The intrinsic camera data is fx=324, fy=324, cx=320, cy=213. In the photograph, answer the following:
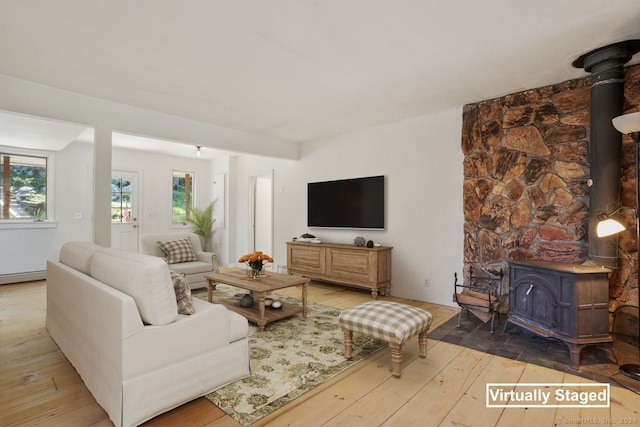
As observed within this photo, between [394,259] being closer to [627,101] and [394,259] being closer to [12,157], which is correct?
[627,101]

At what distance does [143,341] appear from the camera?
69.9 inches

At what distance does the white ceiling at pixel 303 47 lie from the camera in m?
2.14

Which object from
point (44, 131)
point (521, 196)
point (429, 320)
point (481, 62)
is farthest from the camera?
point (44, 131)

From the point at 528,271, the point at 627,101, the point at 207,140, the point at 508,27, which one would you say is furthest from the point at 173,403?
the point at 627,101

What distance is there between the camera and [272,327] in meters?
3.30

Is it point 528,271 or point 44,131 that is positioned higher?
point 44,131

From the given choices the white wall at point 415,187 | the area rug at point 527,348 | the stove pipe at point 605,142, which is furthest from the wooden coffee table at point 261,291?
the stove pipe at point 605,142

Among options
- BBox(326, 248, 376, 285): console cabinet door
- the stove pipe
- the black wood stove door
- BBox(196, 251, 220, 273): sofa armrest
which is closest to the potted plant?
BBox(196, 251, 220, 273): sofa armrest

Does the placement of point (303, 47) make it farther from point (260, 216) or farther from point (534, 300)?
→ point (260, 216)

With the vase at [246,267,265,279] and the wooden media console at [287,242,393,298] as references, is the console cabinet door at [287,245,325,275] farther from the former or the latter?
the vase at [246,267,265,279]

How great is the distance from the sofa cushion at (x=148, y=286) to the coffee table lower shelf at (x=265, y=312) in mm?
1409

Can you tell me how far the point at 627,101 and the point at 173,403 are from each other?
4319 millimetres

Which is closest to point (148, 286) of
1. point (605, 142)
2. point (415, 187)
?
point (415, 187)

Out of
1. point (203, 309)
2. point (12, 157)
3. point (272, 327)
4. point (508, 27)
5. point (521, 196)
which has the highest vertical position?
point (508, 27)
